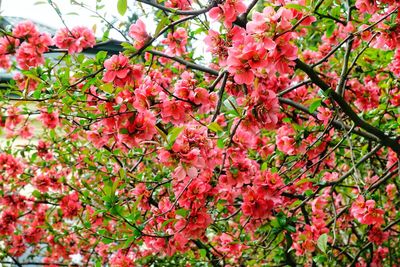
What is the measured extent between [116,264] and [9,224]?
1.62 meters

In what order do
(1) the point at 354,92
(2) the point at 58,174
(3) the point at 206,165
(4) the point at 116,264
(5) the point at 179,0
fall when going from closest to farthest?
(3) the point at 206,165 → (5) the point at 179,0 → (4) the point at 116,264 → (1) the point at 354,92 → (2) the point at 58,174

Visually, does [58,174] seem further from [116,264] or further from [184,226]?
[184,226]

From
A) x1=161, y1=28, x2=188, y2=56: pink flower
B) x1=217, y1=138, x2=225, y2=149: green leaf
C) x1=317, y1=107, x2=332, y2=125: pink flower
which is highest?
x1=161, y1=28, x2=188, y2=56: pink flower

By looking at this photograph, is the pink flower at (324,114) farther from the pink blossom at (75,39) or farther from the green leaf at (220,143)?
the pink blossom at (75,39)

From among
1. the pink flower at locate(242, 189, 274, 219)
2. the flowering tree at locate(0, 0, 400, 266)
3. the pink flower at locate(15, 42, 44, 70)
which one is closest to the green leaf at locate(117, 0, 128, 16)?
the flowering tree at locate(0, 0, 400, 266)

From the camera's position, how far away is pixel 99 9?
2.07 meters

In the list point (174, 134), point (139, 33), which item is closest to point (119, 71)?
point (139, 33)

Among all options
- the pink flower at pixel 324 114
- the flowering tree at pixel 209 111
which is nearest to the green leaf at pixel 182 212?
the flowering tree at pixel 209 111

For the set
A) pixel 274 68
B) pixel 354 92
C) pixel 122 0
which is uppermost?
pixel 354 92

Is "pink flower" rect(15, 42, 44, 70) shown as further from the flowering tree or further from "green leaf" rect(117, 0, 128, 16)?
"green leaf" rect(117, 0, 128, 16)

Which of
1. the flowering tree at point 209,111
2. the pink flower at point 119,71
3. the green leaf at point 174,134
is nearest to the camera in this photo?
the green leaf at point 174,134

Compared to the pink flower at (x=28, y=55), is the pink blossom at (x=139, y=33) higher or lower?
lower

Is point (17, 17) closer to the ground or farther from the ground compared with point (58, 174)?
farther from the ground

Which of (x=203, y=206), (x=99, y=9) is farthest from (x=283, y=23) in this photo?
(x=99, y=9)
